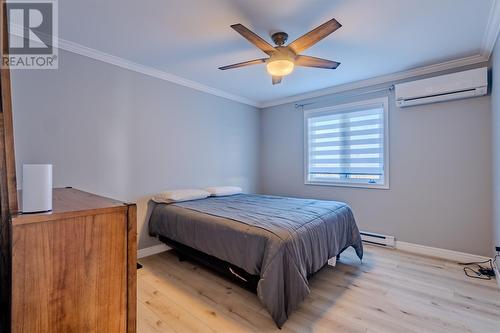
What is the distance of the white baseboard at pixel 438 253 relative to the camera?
9.05ft

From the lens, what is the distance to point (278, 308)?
167cm

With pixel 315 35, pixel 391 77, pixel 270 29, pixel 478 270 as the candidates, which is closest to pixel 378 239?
pixel 478 270

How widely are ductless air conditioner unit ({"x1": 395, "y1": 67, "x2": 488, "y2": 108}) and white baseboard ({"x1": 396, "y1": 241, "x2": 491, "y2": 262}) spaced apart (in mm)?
1894

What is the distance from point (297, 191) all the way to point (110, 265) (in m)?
3.69

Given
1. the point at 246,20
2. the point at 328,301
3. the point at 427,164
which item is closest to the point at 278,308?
the point at 328,301

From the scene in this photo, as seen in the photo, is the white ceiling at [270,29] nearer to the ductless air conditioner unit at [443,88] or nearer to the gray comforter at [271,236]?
the ductless air conditioner unit at [443,88]

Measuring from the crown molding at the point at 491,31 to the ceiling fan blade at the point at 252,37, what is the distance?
183 centimetres

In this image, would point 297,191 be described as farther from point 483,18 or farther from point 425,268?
point 483,18

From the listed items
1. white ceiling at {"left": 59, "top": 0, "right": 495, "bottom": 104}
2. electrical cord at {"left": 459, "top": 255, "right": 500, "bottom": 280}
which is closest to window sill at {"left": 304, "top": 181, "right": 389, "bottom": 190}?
electrical cord at {"left": 459, "top": 255, "right": 500, "bottom": 280}

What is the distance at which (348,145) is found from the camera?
3744 mm

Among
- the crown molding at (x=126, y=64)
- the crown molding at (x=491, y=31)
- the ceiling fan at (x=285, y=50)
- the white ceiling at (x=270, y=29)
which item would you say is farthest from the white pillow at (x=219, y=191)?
the crown molding at (x=491, y=31)

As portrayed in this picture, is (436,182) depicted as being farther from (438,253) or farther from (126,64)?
(126,64)

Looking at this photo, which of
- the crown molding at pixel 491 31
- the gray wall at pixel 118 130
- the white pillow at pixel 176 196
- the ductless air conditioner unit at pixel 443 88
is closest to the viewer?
the crown molding at pixel 491 31

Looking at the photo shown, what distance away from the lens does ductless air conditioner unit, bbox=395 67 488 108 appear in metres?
2.64
